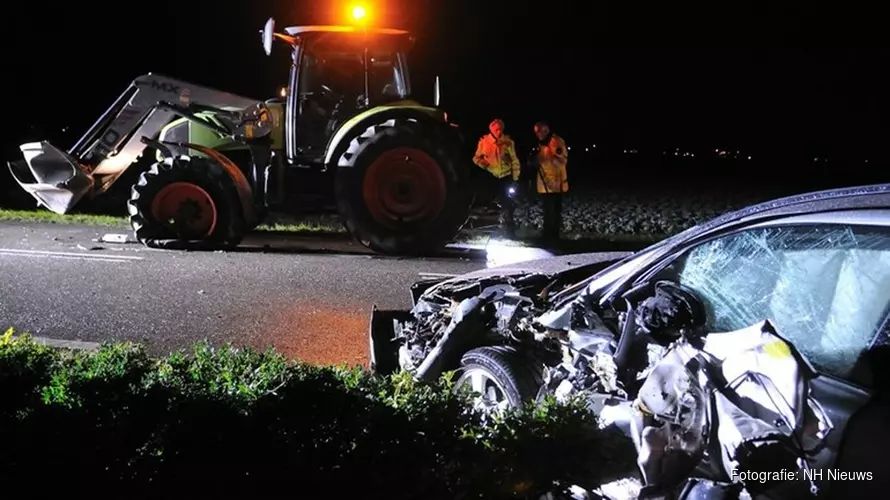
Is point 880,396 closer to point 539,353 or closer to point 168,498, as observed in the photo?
point 539,353

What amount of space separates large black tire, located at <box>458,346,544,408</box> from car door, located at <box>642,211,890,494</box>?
0.76 m

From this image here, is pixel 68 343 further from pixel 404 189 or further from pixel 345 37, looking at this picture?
pixel 345 37

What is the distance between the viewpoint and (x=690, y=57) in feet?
149

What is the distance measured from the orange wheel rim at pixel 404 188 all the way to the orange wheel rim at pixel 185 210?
2.04 m

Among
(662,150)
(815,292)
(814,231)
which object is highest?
(814,231)

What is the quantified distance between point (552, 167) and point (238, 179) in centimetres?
420

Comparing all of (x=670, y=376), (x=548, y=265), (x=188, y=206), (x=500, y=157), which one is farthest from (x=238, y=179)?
(x=670, y=376)

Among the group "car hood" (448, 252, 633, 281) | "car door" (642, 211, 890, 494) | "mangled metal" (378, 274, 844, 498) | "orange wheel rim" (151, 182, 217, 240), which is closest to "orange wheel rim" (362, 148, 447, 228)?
"orange wheel rim" (151, 182, 217, 240)

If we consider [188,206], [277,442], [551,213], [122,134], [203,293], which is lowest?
[203,293]

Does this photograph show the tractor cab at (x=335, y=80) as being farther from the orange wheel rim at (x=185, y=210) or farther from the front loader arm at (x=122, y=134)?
the orange wheel rim at (x=185, y=210)

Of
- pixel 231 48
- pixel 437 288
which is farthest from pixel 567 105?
pixel 437 288

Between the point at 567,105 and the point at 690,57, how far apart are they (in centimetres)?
1055

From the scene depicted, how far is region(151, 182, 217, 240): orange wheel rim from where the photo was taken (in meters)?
10.6

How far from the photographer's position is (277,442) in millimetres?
2998
